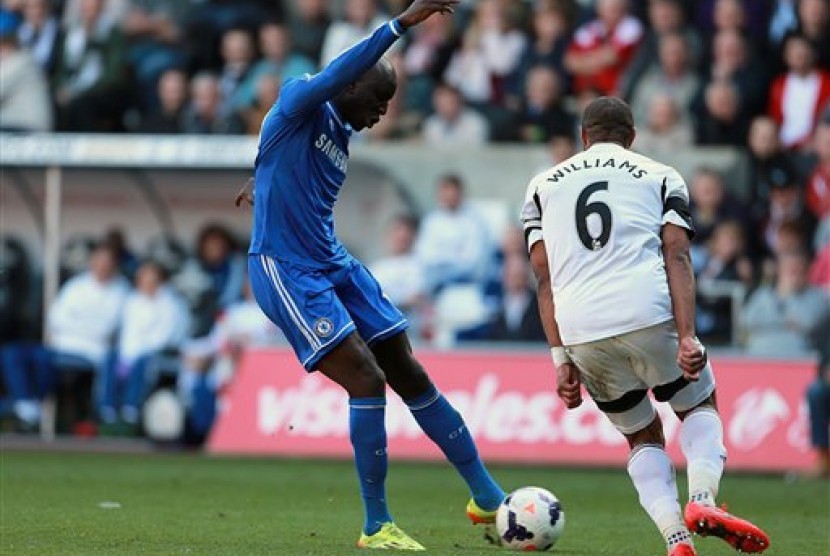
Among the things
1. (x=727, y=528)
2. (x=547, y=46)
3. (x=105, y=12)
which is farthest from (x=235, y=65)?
(x=727, y=528)

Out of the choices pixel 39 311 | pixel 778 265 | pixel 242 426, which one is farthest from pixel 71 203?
pixel 778 265

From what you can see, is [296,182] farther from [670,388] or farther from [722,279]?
[722,279]

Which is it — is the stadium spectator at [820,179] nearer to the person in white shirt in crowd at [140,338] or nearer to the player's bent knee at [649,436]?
the person in white shirt in crowd at [140,338]

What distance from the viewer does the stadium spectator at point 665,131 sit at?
19078 millimetres

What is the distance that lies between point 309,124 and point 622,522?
11.5 ft

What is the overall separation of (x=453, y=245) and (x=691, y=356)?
433 inches

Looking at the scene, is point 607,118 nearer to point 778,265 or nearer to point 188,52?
point 778,265

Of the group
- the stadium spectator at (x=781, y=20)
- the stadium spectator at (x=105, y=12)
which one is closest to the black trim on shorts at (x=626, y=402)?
the stadium spectator at (x=781, y=20)

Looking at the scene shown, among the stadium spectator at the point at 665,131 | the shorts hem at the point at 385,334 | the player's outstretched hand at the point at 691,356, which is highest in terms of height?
the stadium spectator at the point at 665,131

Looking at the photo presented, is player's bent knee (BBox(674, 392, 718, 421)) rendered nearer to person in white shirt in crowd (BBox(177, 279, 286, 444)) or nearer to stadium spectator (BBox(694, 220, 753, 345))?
stadium spectator (BBox(694, 220, 753, 345))

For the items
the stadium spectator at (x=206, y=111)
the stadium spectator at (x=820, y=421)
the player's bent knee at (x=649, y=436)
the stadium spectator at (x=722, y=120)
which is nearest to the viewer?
the player's bent knee at (x=649, y=436)

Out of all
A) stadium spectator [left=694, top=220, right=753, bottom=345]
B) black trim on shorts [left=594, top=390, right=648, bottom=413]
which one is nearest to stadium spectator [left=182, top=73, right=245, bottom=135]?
stadium spectator [left=694, top=220, right=753, bottom=345]

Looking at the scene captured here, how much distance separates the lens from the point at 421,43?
21.4 meters

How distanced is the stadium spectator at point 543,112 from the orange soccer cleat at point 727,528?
38.3ft
